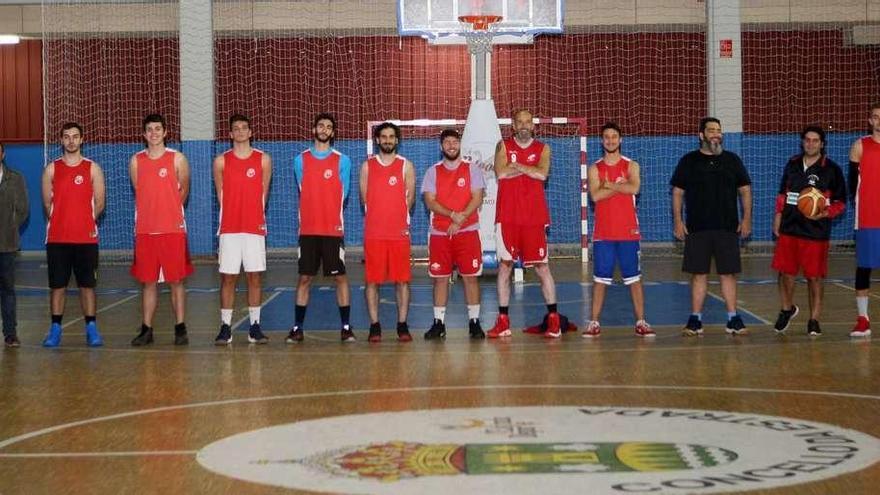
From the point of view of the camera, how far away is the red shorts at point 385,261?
12117mm

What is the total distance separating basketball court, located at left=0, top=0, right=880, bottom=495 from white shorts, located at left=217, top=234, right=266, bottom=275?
0.72 meters

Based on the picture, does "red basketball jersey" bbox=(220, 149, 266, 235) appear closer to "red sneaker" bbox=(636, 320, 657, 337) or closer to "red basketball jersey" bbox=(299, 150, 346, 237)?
"red basketball jersey" bbox=(299, 150, 346, 237)

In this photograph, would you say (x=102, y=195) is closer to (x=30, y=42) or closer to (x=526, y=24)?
(x=526, y=24)

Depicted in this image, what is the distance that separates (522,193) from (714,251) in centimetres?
178

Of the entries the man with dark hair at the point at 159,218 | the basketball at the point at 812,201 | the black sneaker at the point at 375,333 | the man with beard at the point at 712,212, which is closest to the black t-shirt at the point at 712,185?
the man with beard at the point at 712,212

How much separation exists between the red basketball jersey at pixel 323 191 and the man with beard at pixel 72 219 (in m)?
1.83

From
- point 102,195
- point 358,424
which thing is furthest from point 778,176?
point 358,424

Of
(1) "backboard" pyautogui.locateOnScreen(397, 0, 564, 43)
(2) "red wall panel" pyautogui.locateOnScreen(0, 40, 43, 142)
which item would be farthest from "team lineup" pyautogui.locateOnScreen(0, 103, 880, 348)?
(2) "red wall panel" pyautogui.locateOnScreen(0, 40, 43, 142)

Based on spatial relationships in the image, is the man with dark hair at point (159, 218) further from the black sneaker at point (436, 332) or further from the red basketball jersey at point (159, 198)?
the black sneaker at point (436, 332)

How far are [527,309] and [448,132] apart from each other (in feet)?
11.8

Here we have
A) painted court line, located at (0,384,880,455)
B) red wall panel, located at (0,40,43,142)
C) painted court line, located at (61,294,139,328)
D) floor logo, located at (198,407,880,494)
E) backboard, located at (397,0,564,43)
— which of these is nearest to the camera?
floor logo, located at (198,407,880,494)

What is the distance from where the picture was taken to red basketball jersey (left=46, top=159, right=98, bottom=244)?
12.1m

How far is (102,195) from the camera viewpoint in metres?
12.2

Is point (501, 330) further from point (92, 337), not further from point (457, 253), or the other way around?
point (92, 337)
